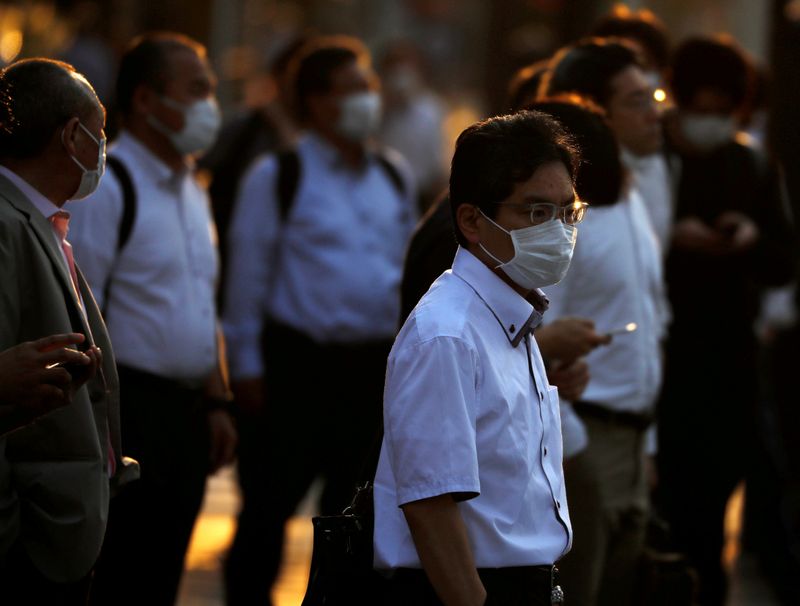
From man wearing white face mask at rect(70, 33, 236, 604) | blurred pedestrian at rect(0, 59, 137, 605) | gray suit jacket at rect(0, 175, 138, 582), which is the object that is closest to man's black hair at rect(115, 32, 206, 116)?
man wearing white face mask at rect(70, 33, 236, 604)

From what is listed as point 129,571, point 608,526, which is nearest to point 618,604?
point 608,526

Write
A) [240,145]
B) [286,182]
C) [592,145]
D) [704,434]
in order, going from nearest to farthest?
[592,145]
[704,434]
[286,182]
[240,145]

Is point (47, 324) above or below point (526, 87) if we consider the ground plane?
below

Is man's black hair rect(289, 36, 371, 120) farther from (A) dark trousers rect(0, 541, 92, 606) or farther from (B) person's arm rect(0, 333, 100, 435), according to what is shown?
(B) person's arm rect(0, 333, 100, 435)

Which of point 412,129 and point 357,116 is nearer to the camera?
point 357,116

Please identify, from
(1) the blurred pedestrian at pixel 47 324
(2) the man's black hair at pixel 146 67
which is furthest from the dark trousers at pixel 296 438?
(1) the blurred pedestrian at pixel 47 324

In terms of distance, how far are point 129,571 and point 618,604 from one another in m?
1.56

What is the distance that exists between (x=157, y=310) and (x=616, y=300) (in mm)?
1445

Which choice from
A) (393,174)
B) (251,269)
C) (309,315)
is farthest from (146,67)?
(393,174)

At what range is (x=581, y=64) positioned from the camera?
583cm

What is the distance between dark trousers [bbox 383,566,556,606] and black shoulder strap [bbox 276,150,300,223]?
3.62 meters

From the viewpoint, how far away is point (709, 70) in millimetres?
7309

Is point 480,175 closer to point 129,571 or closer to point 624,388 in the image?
point 624,388

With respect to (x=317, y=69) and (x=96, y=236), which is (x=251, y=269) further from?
(x=96, y=236)
